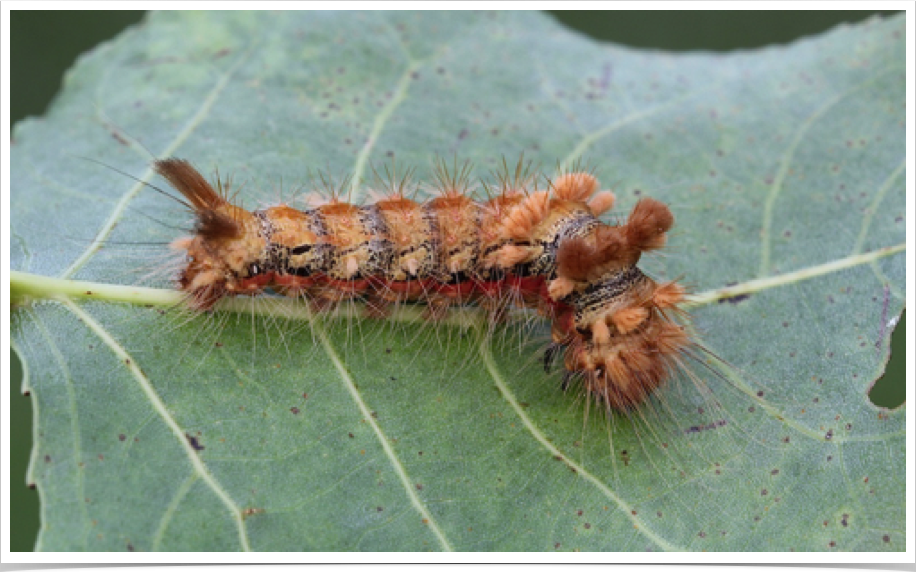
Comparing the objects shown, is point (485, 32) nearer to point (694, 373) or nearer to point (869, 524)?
point (694, 373)

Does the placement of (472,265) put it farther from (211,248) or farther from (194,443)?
(194,443)

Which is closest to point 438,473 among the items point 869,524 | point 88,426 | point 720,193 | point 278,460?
point 278,460

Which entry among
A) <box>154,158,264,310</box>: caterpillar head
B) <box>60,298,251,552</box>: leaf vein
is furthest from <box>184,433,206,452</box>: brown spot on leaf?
<box>154,158,264,310</box>: caterpillar head

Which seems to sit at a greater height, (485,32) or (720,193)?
(485,32)

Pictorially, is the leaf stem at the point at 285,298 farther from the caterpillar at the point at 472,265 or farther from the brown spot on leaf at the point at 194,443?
the brown spot on leaf at the point at 194,443

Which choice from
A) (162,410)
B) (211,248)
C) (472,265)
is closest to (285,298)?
(211,248)

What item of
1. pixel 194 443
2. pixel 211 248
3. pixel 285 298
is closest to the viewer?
pixel 194 443

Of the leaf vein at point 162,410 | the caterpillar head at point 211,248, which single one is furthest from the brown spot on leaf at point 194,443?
the caterpillar head at point 211,248

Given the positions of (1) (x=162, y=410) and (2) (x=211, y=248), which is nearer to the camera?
(1) (x=162, y=410)
